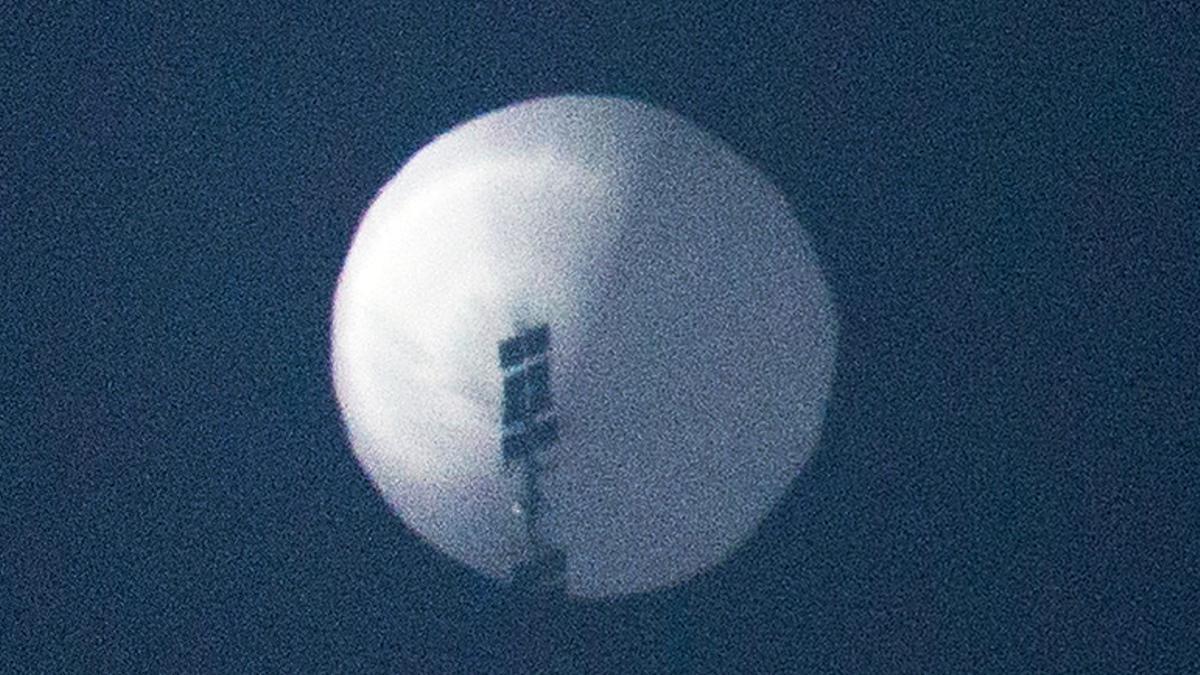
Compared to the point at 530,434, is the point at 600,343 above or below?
above

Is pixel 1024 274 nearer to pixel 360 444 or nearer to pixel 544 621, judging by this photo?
pixel 544 621

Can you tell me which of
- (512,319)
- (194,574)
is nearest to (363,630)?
(194,574)

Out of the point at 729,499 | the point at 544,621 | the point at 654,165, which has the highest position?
the point at 654,165

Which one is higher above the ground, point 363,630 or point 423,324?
point 423,324

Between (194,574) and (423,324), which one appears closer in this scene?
(194,574)

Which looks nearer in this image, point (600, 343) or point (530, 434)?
point (530, 434)

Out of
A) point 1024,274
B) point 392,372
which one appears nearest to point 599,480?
point 392,372
